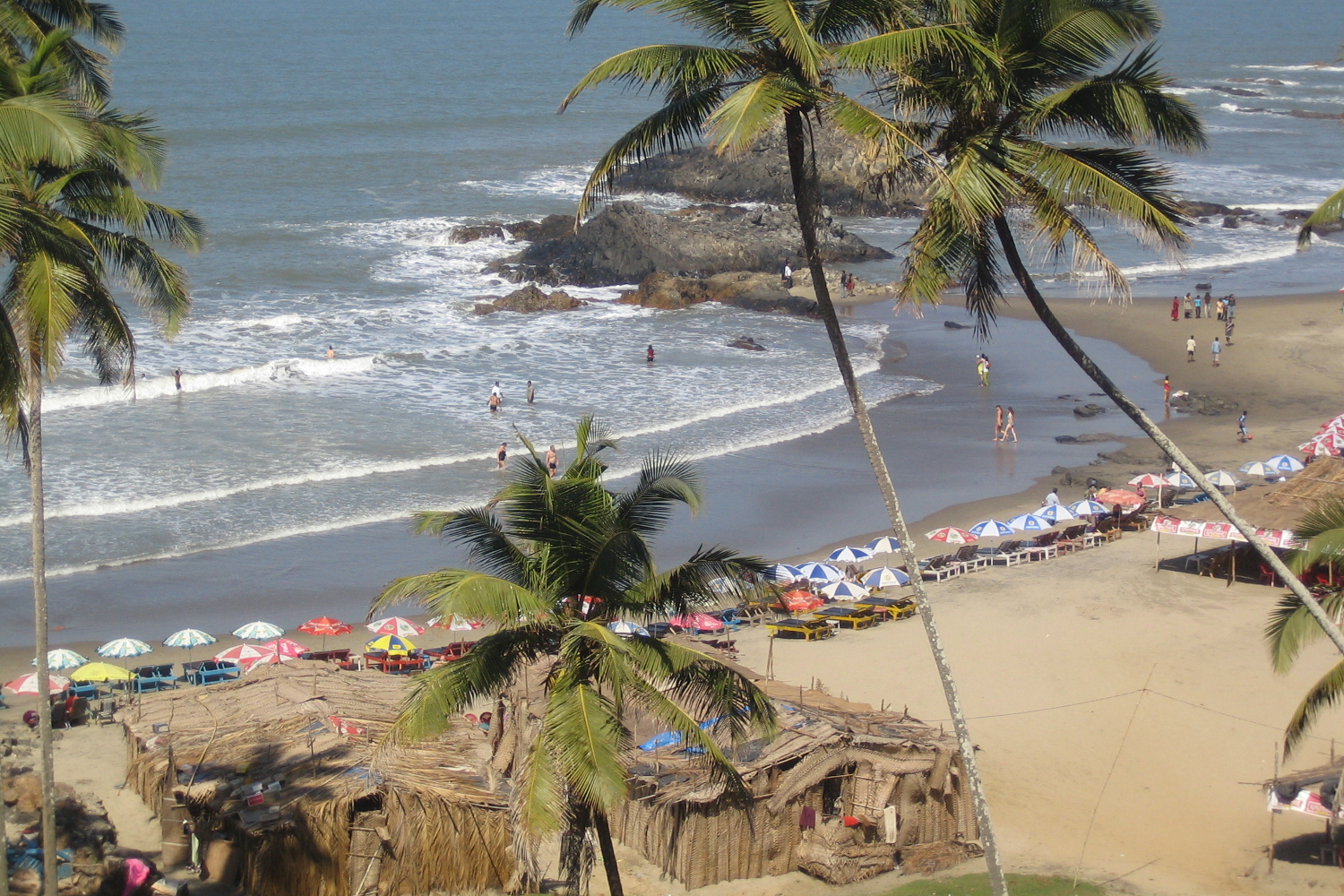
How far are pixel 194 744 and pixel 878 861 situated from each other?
7.24 m

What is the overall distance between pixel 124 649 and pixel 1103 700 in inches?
500

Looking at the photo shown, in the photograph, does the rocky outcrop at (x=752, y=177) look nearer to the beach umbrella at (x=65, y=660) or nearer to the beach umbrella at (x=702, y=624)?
the beach umbrella at (x=702, y=624)

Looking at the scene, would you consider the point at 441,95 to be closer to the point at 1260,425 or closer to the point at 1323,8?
the point at 1260,425

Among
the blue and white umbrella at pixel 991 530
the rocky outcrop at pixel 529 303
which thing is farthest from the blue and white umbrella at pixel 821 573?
the rocky outcrop at pixel 529 303

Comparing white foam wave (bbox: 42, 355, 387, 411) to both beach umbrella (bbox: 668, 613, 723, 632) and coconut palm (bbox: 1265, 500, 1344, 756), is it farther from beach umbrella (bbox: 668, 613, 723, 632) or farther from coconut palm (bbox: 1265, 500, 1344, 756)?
coconut palm (bbox: 1265, 500, 1344, 756)

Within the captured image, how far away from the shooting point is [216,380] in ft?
115

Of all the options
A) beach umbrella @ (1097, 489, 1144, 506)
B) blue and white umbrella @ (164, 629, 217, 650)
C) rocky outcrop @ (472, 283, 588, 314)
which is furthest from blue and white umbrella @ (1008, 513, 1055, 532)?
rocky outcrop @ (472, 283, 588, 314)

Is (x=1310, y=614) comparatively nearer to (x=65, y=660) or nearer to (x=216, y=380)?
(x=65, y=660)

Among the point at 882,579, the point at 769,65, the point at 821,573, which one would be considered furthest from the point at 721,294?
the point at 769,65

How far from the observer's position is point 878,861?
13.1 metres

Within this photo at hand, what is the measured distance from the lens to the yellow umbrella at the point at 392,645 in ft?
58.1

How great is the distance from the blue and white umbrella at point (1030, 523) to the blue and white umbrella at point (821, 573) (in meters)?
3.60

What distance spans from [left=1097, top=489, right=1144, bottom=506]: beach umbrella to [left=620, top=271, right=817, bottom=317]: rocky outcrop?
2143 centimetres

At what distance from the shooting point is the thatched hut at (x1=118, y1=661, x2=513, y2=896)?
12.2 meters
